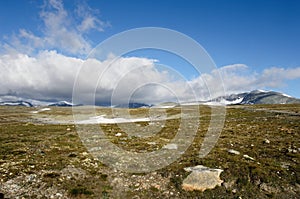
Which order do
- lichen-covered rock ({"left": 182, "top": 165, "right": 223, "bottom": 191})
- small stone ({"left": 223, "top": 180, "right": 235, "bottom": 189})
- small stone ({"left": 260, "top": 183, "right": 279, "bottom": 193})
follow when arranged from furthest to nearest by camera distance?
small stone ({"left": 223, "top": 180, "right": 235, "bottom": 189})
lichen-covered rock ({"left": 182, "top": 165, "right": 223, "bottom": 191})
small stone ({"left": 260, "top": 183, "right": 279, "bottom": 193})

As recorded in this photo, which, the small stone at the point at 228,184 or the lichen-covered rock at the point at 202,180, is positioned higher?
the lichen-covered rock at the point at 202,180

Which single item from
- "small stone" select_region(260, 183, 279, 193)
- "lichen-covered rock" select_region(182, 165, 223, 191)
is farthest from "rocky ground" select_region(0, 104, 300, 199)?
"lichen-covered rock" select_region(182, 165, 223, 191)

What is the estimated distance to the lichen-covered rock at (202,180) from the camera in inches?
678

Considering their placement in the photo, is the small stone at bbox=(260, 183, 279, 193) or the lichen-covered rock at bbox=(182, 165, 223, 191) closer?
the small stone at bbox=(260, 183, 279, 193)

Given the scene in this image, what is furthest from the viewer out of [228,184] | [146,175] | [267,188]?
[146,175]

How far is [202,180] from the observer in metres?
17.8

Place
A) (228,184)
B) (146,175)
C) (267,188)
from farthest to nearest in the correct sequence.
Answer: (146,175)
(228,184)
(267,188)

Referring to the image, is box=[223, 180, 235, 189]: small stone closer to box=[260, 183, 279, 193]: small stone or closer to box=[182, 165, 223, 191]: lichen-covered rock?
box=[182, 165, 223, 191]: lichen-covered rock

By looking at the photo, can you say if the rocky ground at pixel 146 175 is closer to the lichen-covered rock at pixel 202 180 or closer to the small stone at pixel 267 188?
the small stone at pixel 267 188

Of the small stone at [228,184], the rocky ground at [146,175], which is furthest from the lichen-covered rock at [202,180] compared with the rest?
the small stone at [228,184]

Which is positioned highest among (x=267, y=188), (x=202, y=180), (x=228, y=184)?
(x=202, y=180)

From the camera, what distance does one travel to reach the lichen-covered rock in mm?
17219

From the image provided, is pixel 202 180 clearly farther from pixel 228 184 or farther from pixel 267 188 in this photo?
pixel 267 188

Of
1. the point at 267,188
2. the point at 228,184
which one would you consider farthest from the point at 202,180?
the point at 267,188
